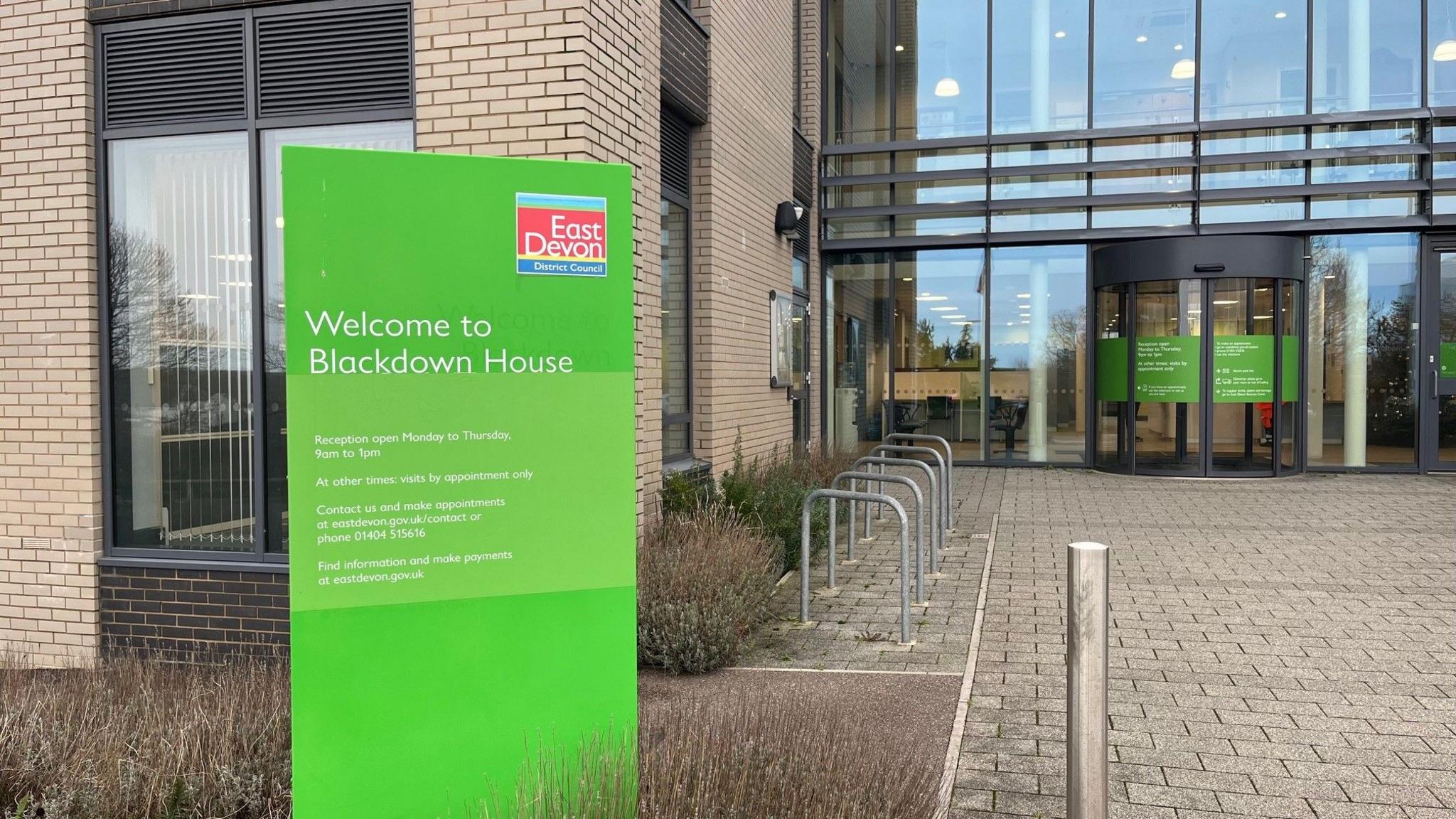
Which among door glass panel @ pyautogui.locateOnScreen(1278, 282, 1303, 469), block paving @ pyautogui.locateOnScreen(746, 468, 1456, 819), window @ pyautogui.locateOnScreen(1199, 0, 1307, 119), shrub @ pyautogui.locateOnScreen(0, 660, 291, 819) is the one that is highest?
window @ pyautogui.locateOnScreen(1199, 0, 1307, 119)

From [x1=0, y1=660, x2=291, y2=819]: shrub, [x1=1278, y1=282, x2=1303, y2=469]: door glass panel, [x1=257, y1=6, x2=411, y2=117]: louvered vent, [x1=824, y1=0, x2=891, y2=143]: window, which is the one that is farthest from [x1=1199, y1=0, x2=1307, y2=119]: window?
[x1=0, y1=660, x2=291, y2=819]: shrub

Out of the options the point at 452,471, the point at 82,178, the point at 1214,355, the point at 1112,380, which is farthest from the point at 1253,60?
the point at 452,471

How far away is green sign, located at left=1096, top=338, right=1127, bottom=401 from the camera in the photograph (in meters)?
15.3

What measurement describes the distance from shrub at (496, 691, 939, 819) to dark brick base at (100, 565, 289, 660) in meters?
3.32

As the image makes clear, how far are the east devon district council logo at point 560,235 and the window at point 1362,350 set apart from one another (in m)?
15.6

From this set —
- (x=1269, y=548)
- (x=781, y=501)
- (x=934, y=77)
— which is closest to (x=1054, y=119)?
(x=934, y=77)

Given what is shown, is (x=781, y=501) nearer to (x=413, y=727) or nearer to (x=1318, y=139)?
(x=413, y=727)

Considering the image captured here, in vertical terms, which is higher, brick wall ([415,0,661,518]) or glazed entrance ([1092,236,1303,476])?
brick wall ([415,0,661,518])

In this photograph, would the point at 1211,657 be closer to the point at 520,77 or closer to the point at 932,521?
the point at 932,521

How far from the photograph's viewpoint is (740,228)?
35.1 feet

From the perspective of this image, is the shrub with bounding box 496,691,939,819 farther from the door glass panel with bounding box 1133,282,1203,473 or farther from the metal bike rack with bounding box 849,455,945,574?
the door glass panel with bounding box 1133,282,1203,473

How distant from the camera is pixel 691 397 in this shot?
937cm

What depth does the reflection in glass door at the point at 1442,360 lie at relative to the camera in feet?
50.1

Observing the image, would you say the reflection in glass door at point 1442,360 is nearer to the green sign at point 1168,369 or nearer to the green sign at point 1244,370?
the green sign at point 1244,370
